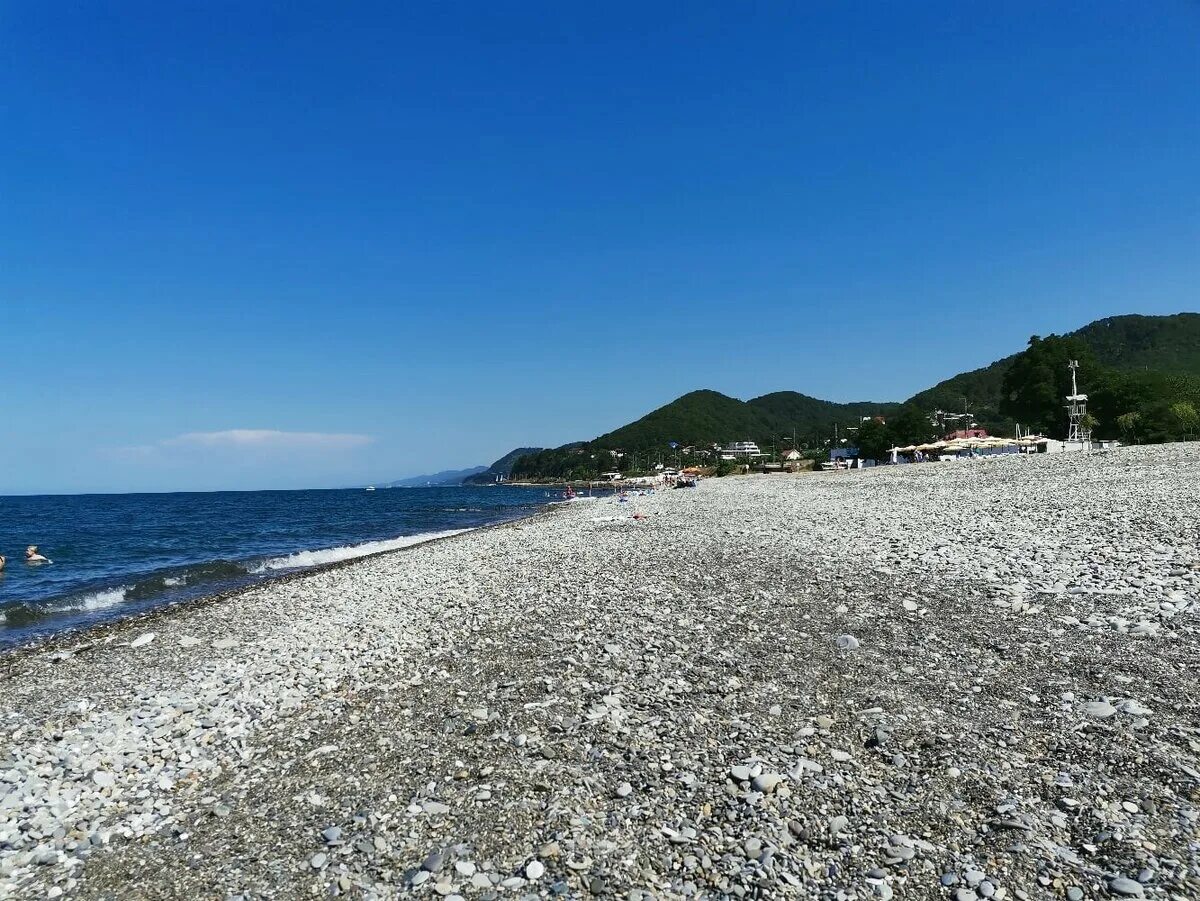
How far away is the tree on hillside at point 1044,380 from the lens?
7194 centimetres

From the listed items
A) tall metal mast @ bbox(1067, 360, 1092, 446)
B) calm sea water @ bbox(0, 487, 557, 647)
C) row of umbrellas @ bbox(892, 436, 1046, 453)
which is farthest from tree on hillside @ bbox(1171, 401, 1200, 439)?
calm sea water @ bbox(0, 487, 557, 647)

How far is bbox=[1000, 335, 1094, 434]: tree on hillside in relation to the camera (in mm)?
71938

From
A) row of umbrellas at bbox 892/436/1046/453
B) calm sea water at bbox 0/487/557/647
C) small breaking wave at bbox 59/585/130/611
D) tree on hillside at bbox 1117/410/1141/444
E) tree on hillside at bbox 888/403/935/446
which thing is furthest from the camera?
tree on hillside at bbox 888/403/935/446

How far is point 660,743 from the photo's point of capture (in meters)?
6.57

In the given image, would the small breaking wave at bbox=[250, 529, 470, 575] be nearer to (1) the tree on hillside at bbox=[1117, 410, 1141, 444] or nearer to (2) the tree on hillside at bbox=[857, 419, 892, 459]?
(1) the tree on hillside at bbox=[1117, 410, 1141, 444]

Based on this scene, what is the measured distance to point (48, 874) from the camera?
550cm

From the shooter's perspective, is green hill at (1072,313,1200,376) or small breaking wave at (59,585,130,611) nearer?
small breaking wave at (59,585,130,611)

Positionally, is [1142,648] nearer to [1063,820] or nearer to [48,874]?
[1063,820]

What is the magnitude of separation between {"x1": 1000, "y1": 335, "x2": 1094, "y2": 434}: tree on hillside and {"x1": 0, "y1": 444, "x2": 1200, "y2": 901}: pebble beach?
232 ft

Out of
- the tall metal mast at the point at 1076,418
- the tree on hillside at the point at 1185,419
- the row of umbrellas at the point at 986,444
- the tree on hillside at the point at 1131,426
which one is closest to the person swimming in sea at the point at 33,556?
the tall metal mast at the point at 1076,418

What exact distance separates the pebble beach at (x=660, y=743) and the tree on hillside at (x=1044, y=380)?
232ft

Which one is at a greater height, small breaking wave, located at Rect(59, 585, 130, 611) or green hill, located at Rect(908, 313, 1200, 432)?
green hill, located at Rect(908, 313, 1200, 432)

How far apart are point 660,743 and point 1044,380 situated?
83089mm

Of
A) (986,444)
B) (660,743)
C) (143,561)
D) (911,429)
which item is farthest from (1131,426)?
(143,561)
